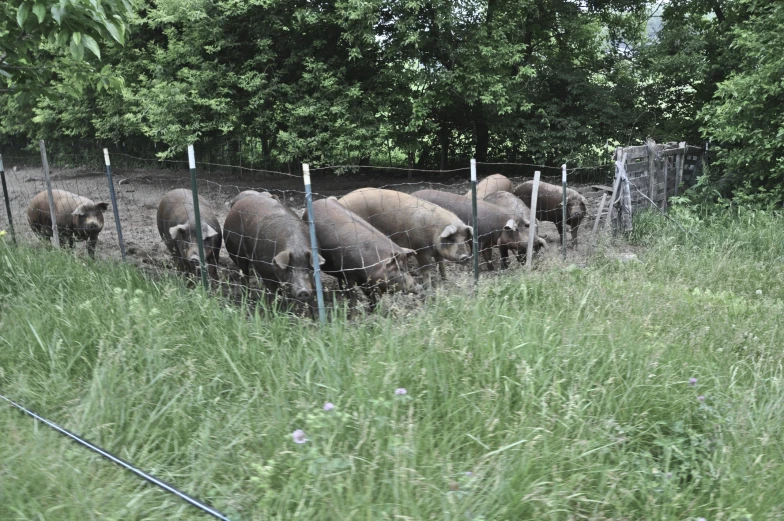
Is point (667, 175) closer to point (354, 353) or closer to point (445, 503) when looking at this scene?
point (354, 353)

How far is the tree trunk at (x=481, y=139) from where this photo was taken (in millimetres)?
16984

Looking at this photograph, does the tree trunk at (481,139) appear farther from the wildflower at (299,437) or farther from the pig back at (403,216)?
the wildflower at (299,437)

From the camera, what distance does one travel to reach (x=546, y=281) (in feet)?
18.1

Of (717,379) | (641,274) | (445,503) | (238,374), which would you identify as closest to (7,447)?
(238,374)

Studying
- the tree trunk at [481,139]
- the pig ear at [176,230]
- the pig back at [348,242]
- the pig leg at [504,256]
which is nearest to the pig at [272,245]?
the pig back at [348,242]

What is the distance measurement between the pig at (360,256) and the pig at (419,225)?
2.50 feet

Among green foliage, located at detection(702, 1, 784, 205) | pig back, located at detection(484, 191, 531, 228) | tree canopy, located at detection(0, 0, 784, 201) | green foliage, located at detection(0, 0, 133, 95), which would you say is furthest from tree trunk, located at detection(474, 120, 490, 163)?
green foliage, located at detection(0, 0, 133, 95)

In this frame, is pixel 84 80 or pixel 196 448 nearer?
pixel 196 448

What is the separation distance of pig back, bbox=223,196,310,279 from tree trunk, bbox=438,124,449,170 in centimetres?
1061

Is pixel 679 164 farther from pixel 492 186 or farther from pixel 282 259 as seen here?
pixel 282 259

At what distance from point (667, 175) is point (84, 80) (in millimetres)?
10010

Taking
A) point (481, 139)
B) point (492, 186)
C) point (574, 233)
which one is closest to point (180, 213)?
point (492, 186)

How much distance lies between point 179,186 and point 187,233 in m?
10.5

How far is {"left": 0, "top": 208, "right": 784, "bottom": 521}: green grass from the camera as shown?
8.63 ft
